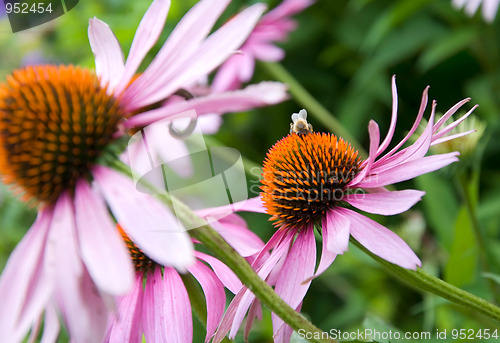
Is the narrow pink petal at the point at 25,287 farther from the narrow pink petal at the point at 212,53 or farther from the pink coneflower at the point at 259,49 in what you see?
the pink coneflower at the point at 259,49

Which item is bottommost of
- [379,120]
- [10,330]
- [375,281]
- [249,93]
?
[375,281]

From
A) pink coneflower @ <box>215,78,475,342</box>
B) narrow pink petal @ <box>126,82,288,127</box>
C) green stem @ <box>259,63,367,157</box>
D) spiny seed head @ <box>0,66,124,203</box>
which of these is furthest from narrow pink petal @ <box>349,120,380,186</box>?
green stem @ <box>259,63,367,157</box>

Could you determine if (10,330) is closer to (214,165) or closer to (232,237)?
(232,237)

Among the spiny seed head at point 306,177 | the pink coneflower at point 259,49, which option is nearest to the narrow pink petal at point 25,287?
the spiny seed head at point 306,177

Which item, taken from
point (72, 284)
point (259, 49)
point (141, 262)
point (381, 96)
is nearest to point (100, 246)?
point (72, 284)

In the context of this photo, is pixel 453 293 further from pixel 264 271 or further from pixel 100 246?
pixel 100 246

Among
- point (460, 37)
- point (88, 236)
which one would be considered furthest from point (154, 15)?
point (460, 37)
